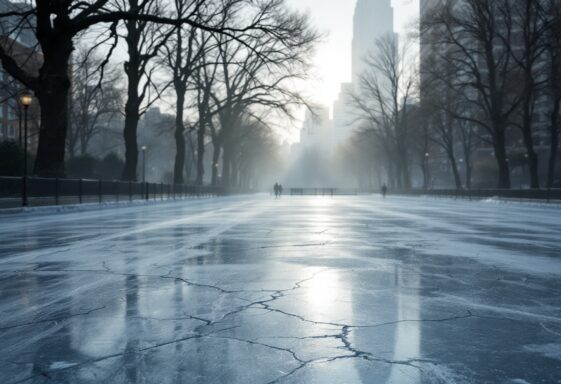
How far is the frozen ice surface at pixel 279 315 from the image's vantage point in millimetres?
3145

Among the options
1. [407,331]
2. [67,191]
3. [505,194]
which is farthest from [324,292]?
[505,194]

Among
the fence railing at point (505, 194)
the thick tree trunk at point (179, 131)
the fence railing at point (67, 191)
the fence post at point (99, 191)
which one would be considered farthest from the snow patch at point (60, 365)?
the thick tree trunk at point (179, 131)

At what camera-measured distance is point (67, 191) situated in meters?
22.7

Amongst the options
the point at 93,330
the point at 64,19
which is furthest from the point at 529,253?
the point at 64,19

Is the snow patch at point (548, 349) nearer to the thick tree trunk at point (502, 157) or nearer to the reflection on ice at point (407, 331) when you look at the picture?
the reflection on ice at point (407, 331)

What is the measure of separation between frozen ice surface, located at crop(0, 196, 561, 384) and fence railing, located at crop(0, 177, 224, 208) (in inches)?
443

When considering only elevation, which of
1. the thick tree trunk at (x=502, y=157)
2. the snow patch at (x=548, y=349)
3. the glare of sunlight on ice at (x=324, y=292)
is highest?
the thick tree trunk at (x=502, y=157)

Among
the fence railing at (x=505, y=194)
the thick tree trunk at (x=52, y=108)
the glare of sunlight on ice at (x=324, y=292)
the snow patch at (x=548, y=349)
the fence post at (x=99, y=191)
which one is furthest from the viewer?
the fence railing at (x=505, y=194)

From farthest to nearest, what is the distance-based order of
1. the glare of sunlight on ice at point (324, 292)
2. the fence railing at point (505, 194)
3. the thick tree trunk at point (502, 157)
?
the thick tree trunk at point (502, 157) → the fence railing at point (505, 194) → the glare of sunlight on ice at point (324, 292)

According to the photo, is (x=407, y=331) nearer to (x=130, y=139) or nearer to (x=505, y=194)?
(x=130, y=139)

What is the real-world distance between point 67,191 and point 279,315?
20.3 m

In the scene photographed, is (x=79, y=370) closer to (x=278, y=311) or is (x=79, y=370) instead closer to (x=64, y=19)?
(x=278, y=311)

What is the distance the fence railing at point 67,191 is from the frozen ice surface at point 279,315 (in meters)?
11.2

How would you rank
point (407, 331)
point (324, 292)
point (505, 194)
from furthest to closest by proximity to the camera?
point (505, 194) → point (324, 292) → point (407, 331)
